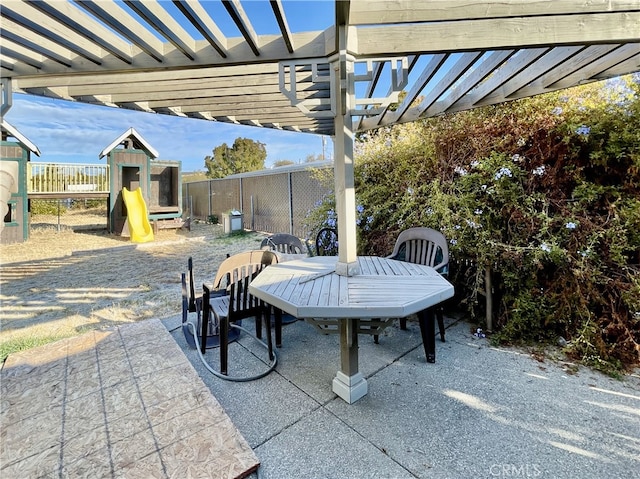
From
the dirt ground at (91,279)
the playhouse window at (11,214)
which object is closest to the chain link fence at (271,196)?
the dirt ground at (91,279)

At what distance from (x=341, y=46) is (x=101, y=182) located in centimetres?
1036

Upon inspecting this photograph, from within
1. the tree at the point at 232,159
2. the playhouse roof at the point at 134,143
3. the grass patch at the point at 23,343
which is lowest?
the grass patch at the point at 23,343

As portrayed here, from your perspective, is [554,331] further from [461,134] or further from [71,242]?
[71,242]

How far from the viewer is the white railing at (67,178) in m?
8.70

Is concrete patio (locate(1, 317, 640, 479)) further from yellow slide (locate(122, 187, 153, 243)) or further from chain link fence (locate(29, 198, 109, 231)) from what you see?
chain link fence (locate(29, 198, 109, 231))

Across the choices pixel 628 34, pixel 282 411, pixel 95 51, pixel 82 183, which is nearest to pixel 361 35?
pixel 628 34

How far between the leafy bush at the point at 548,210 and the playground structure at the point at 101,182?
330 inches

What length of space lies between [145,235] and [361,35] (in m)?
8.81

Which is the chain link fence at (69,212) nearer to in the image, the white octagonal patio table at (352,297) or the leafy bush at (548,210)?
the white octagonal patio table at (352,297)

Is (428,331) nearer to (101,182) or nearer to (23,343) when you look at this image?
(23,343)

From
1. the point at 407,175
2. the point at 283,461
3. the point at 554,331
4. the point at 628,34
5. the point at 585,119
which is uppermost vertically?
the point at 628,34

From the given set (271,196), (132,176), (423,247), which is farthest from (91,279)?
(132,176)

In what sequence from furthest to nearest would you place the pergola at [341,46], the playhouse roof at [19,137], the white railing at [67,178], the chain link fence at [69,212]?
the chain link fence at [69,212], the white railing at [67,178], the playhouse roof at [19,137], the pergola at [341,46]

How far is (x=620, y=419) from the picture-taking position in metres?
1.78
